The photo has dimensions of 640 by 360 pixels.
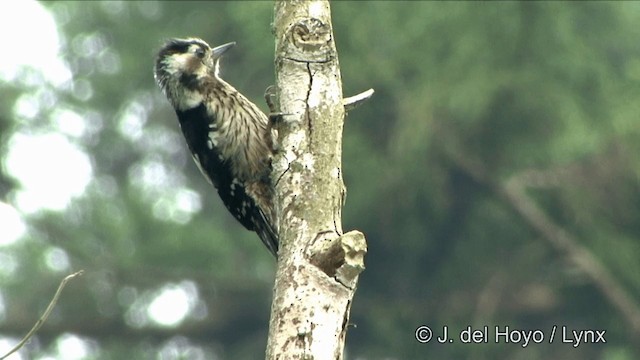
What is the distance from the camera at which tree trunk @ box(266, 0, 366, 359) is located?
12.3ft

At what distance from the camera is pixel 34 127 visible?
50.5 feet

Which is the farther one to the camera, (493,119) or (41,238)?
(41,238)

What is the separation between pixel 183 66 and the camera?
20.4ft

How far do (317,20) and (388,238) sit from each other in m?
10.2

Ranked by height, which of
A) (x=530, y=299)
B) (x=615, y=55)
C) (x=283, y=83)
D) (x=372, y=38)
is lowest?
(x=283, y=83)

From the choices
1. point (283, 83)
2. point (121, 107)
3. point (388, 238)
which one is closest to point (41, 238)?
point (121, 107)

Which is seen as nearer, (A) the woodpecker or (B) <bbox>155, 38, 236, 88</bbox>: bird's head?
(A) the woodpecker

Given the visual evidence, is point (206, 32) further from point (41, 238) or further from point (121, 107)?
point (41, 238)

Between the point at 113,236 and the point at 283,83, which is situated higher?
the point at 113,236
